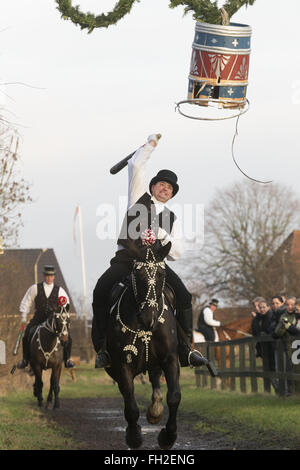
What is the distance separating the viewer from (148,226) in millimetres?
10477

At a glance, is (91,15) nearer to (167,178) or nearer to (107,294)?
(167,178)

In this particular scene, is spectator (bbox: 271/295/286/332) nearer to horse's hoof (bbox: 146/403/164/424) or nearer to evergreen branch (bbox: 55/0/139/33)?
horse's hoof (bbox: 146/403/164/424)

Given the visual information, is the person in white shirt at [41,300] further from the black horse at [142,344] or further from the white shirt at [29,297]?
the black horse at [142,344]

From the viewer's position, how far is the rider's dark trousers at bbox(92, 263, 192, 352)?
1083 centimetres

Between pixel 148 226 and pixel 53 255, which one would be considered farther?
pixel 53 255

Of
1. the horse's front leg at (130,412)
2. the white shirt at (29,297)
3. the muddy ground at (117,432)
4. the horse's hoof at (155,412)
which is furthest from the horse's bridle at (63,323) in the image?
the horse's front leg at (130,412)

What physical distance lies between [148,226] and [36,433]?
5.33 m

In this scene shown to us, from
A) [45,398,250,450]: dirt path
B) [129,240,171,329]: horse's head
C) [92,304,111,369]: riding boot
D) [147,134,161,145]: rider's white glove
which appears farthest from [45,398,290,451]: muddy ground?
[147,134,161,145]: rider's white glove

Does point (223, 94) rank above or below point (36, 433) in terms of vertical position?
above

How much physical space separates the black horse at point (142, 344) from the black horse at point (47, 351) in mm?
10444

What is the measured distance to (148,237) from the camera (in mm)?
10078

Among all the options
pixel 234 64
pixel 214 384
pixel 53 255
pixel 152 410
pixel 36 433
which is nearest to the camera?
pixel 234 64
